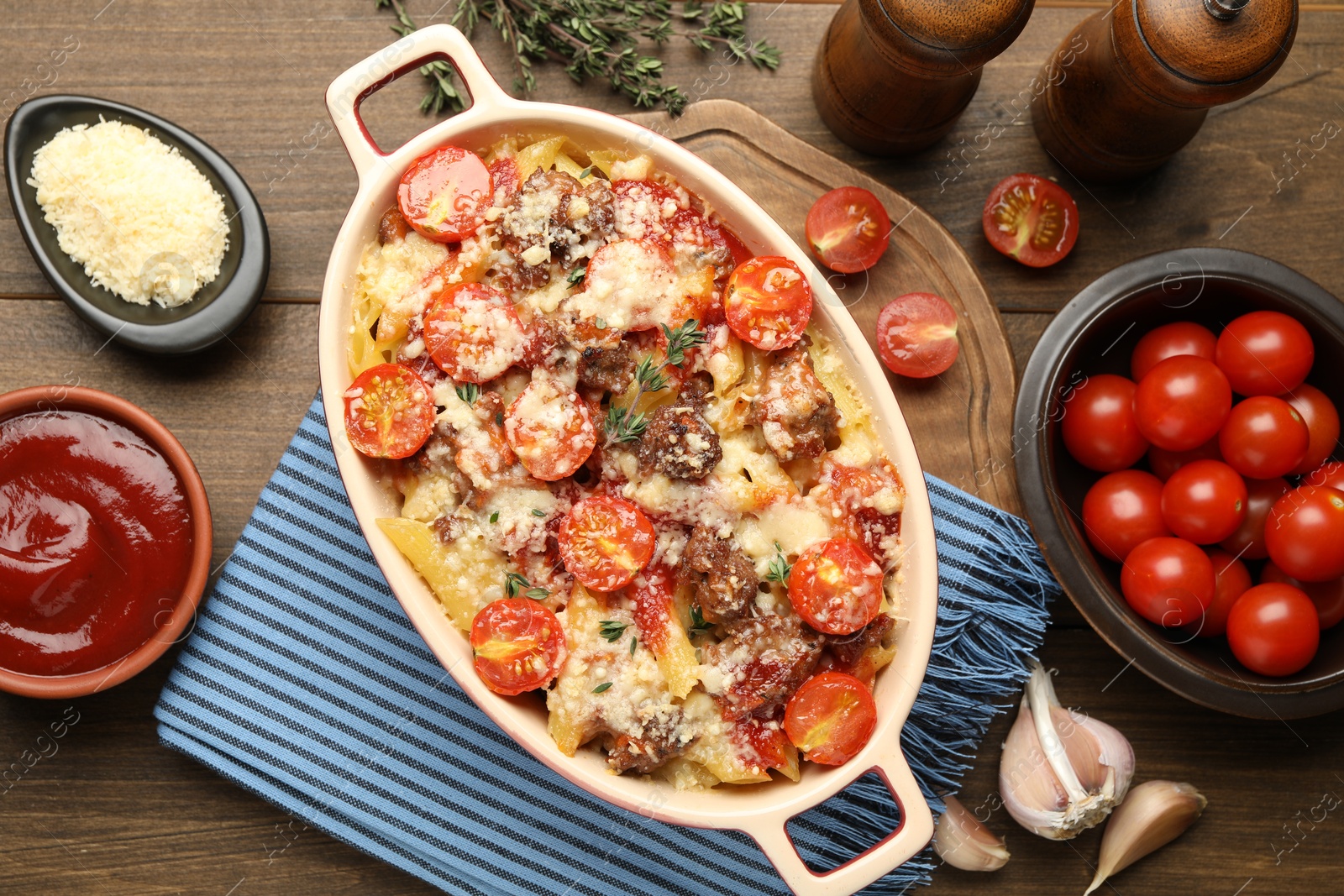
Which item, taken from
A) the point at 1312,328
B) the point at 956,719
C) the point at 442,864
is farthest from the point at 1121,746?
the point at 442,864

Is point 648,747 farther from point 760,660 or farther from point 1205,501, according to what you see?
point 1205,501

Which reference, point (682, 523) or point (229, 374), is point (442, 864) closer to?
point (682, 523)

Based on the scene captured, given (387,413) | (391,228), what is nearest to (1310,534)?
(387,413)

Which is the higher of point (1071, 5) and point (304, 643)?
point (1071, 5)

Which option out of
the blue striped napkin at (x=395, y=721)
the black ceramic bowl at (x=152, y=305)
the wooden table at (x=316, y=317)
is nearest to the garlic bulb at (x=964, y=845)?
the wooden table at (x=316, y=317)

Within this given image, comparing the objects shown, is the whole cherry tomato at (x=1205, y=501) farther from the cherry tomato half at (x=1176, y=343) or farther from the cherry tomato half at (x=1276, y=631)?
the cherry tomato half at (x=1176, y=343)
